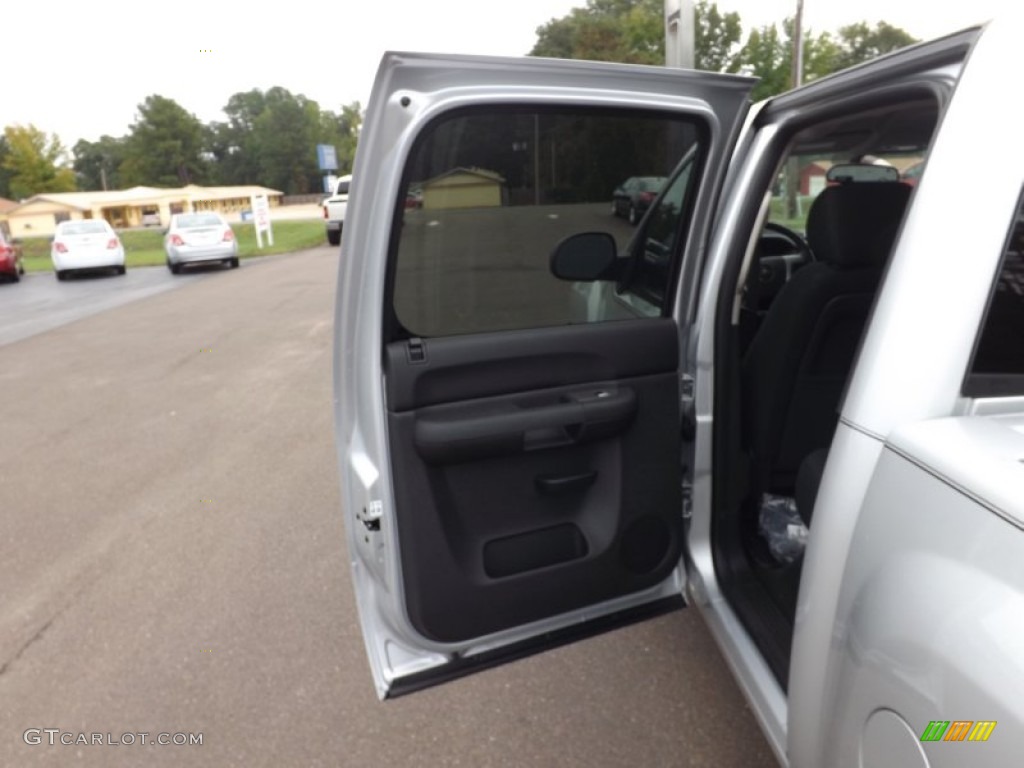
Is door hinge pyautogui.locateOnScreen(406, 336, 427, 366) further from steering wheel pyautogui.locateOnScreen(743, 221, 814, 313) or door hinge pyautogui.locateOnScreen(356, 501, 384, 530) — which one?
steering wheel pyautogui.locateOnScreen(743, 221, 814, 313)

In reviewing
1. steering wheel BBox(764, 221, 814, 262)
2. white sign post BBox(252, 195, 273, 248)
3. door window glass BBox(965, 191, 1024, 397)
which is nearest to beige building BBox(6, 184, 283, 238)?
white sign post BBox(252, 195, 273, 248)

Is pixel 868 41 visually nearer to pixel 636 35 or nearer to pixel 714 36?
pixel 714 36

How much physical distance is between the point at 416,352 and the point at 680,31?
1940 mm

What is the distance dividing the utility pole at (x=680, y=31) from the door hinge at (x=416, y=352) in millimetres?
1760

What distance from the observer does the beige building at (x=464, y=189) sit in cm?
191

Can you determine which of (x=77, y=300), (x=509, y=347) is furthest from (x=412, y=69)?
(x=77, y=300)

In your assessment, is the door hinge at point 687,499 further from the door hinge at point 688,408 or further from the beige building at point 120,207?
the beige building at point 120,207

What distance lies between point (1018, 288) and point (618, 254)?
3.70ft

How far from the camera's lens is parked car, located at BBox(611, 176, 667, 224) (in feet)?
7.21

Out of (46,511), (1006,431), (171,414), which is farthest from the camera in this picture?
(171,414)

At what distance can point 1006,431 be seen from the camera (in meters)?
1.32

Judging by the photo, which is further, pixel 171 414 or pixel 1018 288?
pixel 171 414

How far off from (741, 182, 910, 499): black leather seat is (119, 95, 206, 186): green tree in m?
96.6

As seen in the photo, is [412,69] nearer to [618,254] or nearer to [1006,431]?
[618,254]
